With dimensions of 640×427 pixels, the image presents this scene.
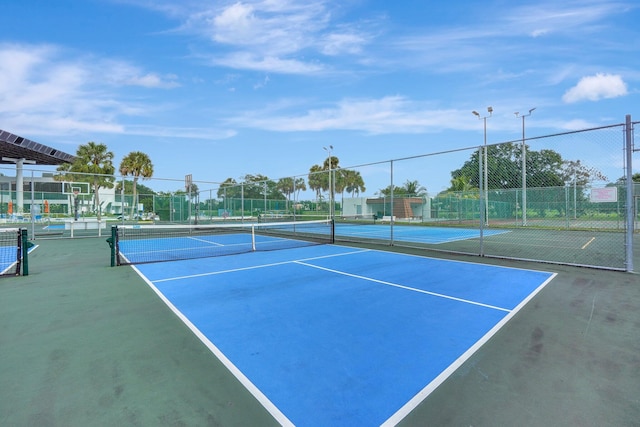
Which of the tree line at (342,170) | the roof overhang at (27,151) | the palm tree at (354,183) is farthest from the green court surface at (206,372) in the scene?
the palm tree at (354,183)

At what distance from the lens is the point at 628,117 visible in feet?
24.6

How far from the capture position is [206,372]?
311cm

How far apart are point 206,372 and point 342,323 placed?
6.04 feet

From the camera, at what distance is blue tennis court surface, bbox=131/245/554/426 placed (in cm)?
270

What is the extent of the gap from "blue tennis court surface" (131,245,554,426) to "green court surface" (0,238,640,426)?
0.21 metres

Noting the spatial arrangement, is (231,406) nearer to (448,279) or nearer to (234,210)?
(448,279)

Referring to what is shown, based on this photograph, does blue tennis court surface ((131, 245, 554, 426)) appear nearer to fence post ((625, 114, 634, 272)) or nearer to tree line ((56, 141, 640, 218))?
fence post ((625, 114, 634, 272))

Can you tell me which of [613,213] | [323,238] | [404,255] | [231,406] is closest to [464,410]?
[231,406]

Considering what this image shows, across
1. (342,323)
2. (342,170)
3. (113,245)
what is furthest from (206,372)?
(342,170)

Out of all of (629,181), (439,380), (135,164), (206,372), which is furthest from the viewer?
(135,164)

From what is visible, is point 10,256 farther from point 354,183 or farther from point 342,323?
point 354,183

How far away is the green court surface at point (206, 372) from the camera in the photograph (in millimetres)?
2459

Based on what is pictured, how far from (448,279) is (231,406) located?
5529 millimetres

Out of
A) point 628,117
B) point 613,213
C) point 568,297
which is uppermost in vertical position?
point 628,117
